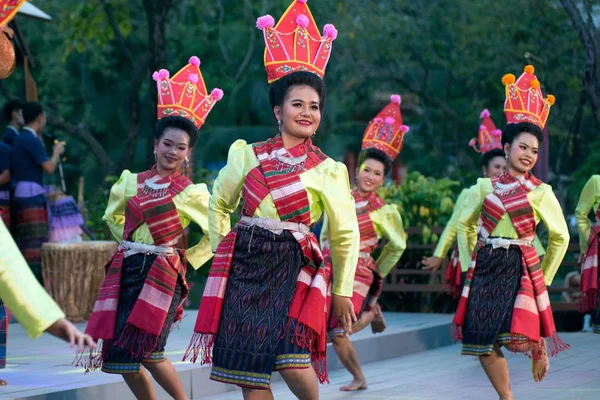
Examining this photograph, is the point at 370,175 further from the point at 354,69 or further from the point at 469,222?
the point at 354,69

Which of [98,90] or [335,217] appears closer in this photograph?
[335,217]

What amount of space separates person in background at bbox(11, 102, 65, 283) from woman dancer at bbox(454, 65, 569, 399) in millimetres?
4717

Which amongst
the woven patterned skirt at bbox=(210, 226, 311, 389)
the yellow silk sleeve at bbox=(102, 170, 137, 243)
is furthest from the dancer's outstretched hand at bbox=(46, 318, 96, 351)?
the yellow silk sleeve at bbox=(102, 170, 137, 243)

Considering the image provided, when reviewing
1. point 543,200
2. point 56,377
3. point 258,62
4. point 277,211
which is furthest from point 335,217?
point 258,62

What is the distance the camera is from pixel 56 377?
7.15m

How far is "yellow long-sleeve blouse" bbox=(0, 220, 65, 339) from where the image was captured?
11.2ft

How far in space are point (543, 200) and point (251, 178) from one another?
261 centimetres

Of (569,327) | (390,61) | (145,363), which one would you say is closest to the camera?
(145,363)

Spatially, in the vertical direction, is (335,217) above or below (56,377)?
above

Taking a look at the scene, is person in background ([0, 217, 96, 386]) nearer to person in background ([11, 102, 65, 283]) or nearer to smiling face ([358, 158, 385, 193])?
smiling face ([358, 158, 385, 193])

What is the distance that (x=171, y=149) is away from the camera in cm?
663

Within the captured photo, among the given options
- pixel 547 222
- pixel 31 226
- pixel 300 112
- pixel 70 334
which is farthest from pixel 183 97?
pixel 31 226

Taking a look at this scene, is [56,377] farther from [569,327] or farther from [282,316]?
[569,327]

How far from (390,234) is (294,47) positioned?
3504 mm
